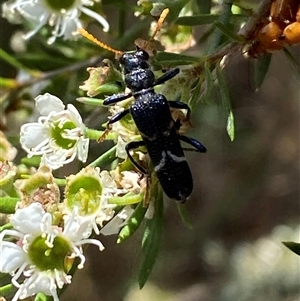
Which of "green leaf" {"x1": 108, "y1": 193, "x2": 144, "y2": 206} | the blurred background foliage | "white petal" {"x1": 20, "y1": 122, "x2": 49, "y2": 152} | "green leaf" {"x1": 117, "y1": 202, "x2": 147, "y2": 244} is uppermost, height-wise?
"white petal" {"x1": 20, "y1": 122, "x2": 49, "y2": 152}

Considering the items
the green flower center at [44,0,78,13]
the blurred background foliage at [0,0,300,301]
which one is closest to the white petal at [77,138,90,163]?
the green flower center at [44,0,78,13]

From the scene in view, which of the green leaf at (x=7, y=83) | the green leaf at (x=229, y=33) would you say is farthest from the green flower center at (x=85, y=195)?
the green leaf at (x=7, y=83)

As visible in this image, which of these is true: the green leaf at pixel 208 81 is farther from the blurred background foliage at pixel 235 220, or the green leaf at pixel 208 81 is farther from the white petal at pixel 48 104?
the blurred background foliage at pixel 235 220

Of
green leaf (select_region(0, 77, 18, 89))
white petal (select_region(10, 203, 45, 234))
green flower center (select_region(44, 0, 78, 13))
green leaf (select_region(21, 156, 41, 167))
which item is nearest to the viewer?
white petal (select_region(10, 203, 45, 234))

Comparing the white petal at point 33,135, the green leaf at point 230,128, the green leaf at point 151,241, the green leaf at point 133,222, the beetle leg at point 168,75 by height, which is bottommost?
the green leaf at point 151,241

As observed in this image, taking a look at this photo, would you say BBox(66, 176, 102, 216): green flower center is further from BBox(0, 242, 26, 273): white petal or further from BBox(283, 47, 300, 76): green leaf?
BBox(283, 47, 300, 76): green leaf

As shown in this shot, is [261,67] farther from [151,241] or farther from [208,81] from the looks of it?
[151,241]

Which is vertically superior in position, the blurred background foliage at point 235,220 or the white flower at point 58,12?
the white flower at point 58,12
